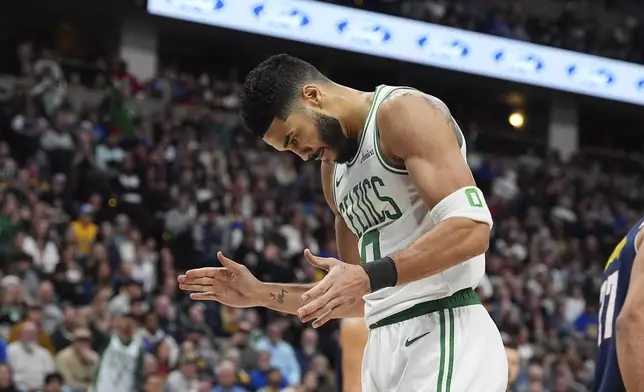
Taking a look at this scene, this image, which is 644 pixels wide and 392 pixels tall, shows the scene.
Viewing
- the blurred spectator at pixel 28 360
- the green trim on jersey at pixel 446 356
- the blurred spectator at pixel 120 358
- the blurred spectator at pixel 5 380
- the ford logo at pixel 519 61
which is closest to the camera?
the green trim on jersey at pixel 446 356

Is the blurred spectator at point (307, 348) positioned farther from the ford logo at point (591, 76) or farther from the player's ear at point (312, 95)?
the ford logo at point (591, 76)

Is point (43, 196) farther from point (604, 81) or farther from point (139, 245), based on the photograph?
point (604, 81)

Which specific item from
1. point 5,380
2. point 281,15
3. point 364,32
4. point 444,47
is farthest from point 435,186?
point 444,47

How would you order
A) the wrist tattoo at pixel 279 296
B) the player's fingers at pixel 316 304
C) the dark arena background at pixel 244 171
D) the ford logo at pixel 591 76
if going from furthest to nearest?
1. the ford logo at pixel 591 76
2. the dark arena background at pixel 244 171
3. the wrist tattoo at pixel 279 296
4. the player's fingers at pixel 316 304

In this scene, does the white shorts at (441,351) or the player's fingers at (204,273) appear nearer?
the white shorts at (441,351)

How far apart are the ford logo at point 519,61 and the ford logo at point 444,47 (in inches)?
32.5

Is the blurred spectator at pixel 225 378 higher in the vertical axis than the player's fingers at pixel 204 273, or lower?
lower

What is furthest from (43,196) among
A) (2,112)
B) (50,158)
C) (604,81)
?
(604,81)

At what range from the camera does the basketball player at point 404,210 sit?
3064 millimetres

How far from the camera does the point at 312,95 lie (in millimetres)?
3334

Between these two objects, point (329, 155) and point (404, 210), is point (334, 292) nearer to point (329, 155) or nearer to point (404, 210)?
point (404, 210)

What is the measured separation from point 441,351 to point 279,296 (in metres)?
0.77

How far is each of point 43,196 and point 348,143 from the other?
9.33 m

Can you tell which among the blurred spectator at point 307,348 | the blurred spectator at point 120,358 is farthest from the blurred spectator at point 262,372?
the blurred spectator at point 120,358
